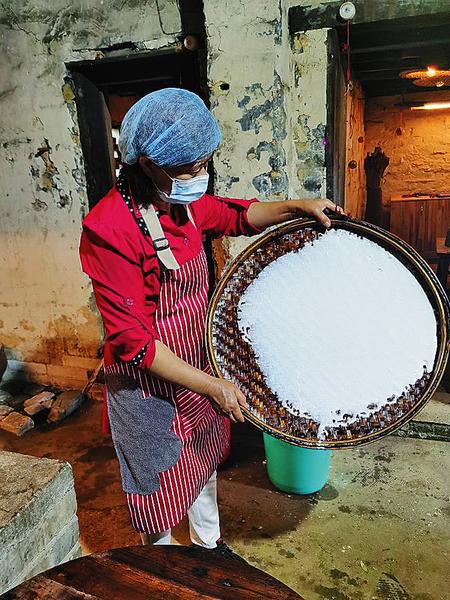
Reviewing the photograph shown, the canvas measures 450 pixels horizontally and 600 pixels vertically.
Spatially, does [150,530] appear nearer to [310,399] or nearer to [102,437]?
[310,399]

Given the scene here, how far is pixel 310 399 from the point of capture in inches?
67.4

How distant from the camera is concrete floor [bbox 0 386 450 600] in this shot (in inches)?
89.5

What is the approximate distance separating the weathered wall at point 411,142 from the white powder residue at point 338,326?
7.82 meters

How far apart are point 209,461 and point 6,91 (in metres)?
3.34

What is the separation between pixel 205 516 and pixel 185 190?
1.54 m

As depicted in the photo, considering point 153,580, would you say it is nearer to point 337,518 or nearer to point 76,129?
point 337,518

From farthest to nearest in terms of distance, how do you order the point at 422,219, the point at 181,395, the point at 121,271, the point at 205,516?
the point at 422,219, the point at 205,516, the point at 181,395, the point at 121,271

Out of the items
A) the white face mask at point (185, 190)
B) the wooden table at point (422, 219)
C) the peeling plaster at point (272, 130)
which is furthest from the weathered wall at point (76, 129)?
the wooden table at point (422, 219)

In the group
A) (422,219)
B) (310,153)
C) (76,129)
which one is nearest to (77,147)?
(76,129)

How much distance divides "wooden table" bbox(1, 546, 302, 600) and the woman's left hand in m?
1.15

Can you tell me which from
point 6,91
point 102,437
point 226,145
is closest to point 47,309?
point 102,437

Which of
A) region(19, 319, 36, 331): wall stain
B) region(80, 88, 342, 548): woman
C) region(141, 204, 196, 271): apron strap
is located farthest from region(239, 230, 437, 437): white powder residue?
region(19, 319, 36, 331): wall stain

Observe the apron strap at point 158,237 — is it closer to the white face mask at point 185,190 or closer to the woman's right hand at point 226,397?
the white face mask at point 185,190

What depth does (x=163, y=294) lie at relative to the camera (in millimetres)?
1701
